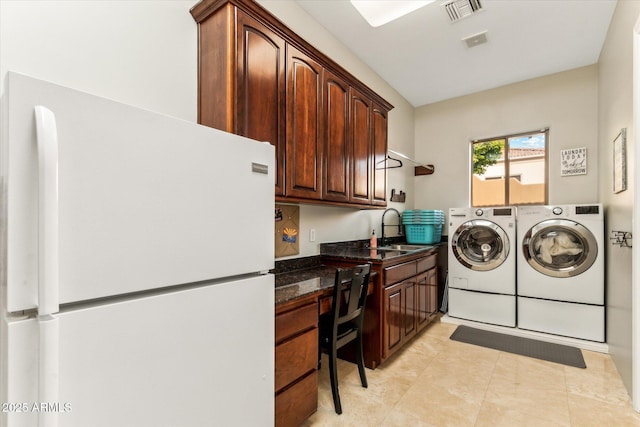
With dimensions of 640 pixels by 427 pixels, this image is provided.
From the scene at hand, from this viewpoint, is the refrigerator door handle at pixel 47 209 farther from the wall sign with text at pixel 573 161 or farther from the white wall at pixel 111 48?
the wall sign with text at pixel 573 161

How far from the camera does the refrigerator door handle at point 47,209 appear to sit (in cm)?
65

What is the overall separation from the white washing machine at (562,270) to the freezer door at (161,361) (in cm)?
313

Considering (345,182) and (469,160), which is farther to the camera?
(469,160)

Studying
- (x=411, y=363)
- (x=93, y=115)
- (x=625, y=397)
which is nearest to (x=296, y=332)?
(x=93, y=115)

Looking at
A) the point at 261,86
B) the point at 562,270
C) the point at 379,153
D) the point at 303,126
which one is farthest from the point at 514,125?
the point at 261,86

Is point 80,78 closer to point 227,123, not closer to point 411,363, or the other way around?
point 227,123

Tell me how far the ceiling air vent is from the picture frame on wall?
4.76 ft

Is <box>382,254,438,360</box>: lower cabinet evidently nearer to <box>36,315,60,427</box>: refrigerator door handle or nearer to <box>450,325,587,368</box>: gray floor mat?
<box>450,325,587,368</box>: gray floor mat

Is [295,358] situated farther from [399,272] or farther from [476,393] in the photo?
[476,393]

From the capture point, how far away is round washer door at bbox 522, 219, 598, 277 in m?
2.95

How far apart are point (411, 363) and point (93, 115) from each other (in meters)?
2.72

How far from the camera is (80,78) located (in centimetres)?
139

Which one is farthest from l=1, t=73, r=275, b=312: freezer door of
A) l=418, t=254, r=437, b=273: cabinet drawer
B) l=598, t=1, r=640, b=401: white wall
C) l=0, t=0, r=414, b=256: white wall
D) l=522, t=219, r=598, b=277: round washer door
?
l=522, t=219, r=598, b=277: round washer door

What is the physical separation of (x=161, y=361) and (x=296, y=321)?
0.82 metres
